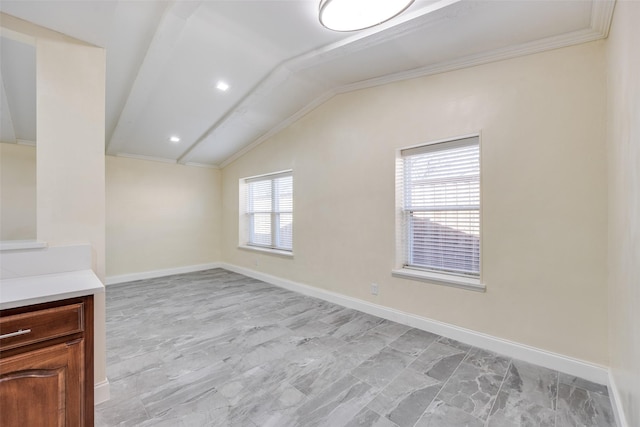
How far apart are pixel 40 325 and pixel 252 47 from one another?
2.62m

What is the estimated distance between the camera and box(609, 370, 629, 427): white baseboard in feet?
5.05

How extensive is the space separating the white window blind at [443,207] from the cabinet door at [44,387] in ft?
9.37

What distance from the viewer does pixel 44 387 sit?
1213 mm

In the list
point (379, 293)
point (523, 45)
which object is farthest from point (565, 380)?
point (523, 45)

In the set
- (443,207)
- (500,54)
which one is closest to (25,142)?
(443,207)

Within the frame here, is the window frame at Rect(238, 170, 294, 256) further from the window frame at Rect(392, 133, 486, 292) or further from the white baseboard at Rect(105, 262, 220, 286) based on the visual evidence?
the window frame at Rect(392, 133, 486, 292)

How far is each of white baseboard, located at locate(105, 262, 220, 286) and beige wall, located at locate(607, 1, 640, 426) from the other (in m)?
6.10

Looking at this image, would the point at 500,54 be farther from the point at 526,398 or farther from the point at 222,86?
the point at 222,86

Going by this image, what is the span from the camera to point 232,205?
5961 millimetres

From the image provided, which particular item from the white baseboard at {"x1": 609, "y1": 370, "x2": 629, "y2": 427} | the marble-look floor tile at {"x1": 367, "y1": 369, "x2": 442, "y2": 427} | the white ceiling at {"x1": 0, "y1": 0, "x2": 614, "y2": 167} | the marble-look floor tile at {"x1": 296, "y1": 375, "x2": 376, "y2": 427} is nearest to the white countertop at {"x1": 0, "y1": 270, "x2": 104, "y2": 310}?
the marble-look floor tile at {"x1": 296, "y1": 375, "x2": 376, "y2": 427}

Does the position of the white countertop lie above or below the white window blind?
below

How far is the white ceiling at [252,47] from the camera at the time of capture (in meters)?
1.92

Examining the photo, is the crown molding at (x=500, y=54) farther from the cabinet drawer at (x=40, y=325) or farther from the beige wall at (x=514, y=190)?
the cabinet drawer at (x=40, y=325)

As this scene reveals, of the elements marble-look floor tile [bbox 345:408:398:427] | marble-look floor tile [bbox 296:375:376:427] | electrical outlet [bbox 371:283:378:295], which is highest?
electrical outlet [bbox 371:283:378:295]
